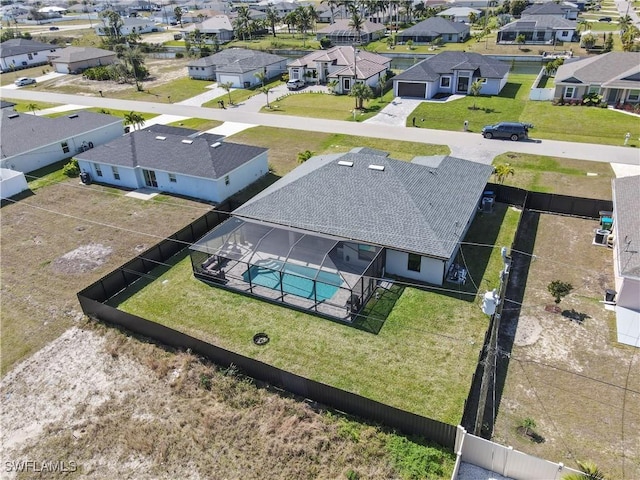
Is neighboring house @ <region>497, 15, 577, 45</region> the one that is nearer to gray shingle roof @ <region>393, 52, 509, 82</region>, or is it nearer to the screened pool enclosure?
gray shingle roof @ <region>393, 52, 509, 82</region>

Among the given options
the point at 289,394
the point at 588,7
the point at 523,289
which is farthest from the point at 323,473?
the point at 588,7

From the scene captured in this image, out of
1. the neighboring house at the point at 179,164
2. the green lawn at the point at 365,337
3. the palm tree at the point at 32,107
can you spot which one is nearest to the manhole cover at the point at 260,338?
the green lawn at the point at 365,337

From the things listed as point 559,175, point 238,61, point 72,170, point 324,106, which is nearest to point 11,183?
point 72,170

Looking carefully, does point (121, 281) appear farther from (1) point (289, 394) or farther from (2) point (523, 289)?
(2) point (523, 289)

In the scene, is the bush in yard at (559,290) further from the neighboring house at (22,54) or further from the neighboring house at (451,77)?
the neighboring house at (22,54)

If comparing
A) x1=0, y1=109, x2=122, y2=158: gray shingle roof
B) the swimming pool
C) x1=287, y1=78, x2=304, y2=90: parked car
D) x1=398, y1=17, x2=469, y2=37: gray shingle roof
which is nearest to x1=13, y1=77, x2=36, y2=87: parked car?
x1=0, y1=109, x2=122, y2=158: gray shingle roof

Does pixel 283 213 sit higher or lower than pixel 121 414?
higher
